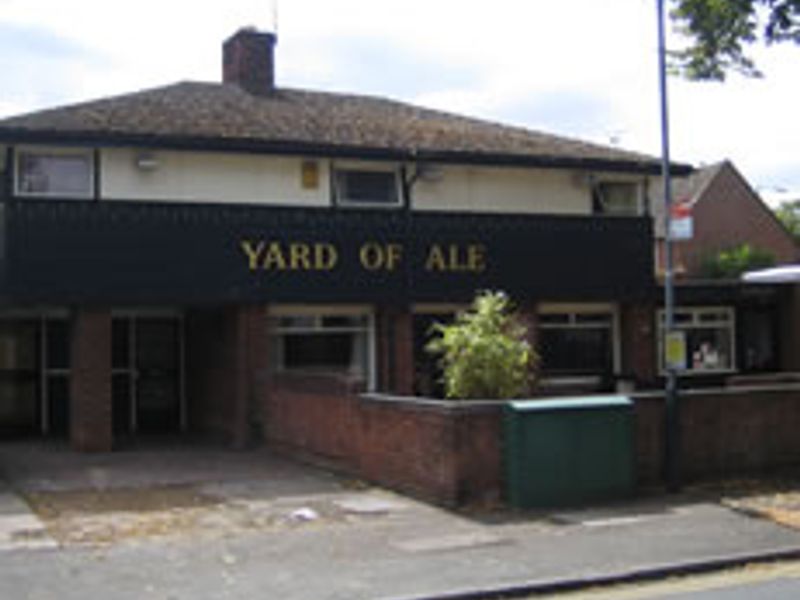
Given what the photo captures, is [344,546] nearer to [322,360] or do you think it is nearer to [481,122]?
[322,360]

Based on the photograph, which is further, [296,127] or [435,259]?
[435,259]

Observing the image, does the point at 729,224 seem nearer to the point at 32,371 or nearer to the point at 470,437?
the point at 32,371

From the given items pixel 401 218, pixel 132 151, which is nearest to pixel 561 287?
pixel 401 218

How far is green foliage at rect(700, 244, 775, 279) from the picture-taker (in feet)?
152

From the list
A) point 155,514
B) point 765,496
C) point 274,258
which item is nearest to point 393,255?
point 274,258

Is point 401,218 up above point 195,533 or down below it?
above

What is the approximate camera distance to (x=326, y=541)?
436 inches

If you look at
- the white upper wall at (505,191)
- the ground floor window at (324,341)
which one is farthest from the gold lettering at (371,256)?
the white upper wall at (505,191)

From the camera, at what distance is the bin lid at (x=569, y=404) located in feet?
41.5

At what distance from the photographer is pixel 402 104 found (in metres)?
25.8

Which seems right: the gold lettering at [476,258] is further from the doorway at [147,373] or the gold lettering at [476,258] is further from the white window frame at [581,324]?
the doorway at [147,373]

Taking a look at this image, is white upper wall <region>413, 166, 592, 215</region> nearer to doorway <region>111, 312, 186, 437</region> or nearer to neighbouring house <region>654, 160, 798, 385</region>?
neighbouring house <region>654, 160, 798, 385</region>

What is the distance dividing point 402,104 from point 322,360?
25.3 ft

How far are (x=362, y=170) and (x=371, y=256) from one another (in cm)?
157
